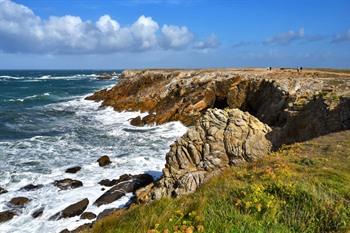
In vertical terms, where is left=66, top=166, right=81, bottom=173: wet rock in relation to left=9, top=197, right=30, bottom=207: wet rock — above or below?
above

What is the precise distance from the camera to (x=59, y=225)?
17.9 metres

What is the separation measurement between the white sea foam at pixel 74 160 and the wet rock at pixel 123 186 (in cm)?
39

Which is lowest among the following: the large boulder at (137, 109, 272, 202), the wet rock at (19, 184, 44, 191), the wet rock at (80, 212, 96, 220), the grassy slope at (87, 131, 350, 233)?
the wet rock at (19, 184, 44, 191)

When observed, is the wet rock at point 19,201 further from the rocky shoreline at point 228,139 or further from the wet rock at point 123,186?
the wet rock at point 123,186

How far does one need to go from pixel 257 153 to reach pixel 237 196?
433 inches

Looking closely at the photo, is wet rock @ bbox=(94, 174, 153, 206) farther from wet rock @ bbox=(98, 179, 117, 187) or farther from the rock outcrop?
the rock outcrop

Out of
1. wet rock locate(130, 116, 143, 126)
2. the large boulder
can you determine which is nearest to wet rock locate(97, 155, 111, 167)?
the large boulder

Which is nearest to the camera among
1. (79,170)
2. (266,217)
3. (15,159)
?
(266,217)

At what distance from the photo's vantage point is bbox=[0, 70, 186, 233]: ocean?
2001 centimetres

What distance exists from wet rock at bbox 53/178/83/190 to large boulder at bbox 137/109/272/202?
17.3 ft

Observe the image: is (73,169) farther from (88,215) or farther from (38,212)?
(88,215)

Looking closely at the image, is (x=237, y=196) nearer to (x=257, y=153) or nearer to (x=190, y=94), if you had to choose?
(x=257, y=153)

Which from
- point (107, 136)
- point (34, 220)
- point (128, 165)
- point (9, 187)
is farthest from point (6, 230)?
point (107, 136)

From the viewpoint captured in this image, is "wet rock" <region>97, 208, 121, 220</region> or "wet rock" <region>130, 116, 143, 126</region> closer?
"wet rock" <region>97, 208, 121, 220</region>
